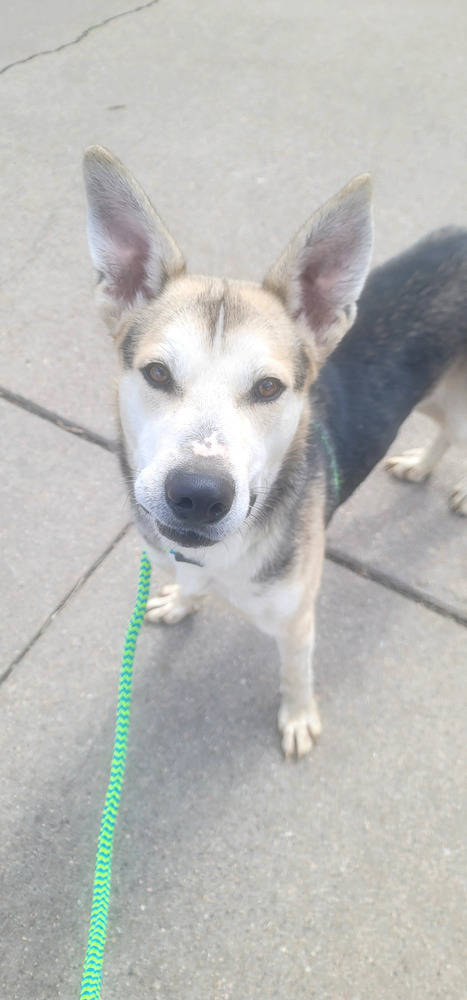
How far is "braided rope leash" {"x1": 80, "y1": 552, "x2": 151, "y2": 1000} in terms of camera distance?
151cm

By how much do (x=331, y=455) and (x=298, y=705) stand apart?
929 mm

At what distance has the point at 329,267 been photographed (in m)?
1.81

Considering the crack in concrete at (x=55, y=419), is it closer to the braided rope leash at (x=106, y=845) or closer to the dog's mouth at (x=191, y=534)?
the braided rope leash at (x=106, y=845)

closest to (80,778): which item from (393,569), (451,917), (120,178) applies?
(451,917)

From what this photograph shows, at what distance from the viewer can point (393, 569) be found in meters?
2.85

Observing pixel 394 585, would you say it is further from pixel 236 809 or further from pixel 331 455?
pixel 236 809

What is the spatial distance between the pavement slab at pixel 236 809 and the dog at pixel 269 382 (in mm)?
221

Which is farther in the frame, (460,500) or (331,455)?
(460,500)

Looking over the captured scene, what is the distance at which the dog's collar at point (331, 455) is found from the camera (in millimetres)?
2188

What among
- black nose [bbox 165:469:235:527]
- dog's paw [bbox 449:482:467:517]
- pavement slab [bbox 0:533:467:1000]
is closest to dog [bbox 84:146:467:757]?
black nose [bbox 165:469:235:527]

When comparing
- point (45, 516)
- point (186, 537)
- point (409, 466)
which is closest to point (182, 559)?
point (186, 537)

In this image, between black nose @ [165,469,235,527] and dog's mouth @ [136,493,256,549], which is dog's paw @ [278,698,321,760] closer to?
dog's mouth @ [136,493,256,549]

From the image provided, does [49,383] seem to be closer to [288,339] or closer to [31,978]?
[288,339]

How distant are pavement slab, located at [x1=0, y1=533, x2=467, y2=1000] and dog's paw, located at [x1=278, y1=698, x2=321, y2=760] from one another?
5 centimetres
